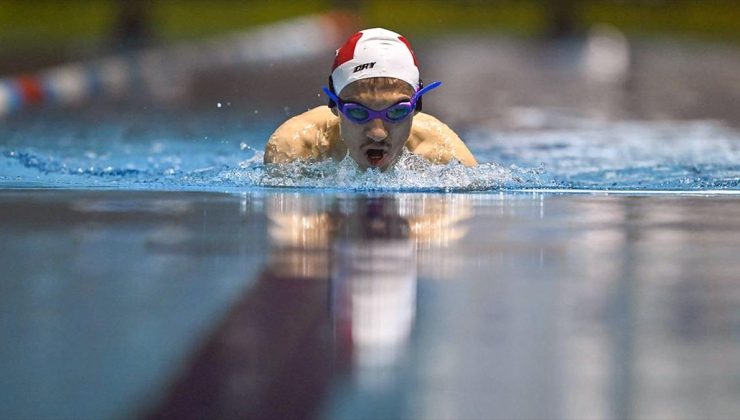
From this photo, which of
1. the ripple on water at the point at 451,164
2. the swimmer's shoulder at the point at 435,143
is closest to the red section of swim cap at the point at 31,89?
the ripple on water at the point at 451,164

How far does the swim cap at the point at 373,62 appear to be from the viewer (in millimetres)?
4152

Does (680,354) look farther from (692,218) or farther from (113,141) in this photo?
(113,141)

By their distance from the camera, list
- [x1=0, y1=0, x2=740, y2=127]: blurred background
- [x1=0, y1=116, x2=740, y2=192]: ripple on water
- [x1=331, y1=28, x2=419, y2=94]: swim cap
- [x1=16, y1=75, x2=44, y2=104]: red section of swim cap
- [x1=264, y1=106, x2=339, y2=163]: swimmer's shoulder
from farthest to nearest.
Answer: [x1=0, y1=0, x2=740, y2=127]: blurred background, [x1=16, y1=75, x2=44, y2=104]: red section of swim cap, [x1=264, y1=106, x2=339, y2=163]: swimmer's shoulder, [x1=331, y1=28, x2=419, y2=94]: swim cap, [x1=0, y1=116, x2=740, y2=192]: ripple on water

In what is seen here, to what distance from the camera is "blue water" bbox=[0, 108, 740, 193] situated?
4.02 m

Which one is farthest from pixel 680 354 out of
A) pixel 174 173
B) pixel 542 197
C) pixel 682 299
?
pixel 174 173

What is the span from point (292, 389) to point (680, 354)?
51 cm

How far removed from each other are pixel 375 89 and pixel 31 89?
15.5ft

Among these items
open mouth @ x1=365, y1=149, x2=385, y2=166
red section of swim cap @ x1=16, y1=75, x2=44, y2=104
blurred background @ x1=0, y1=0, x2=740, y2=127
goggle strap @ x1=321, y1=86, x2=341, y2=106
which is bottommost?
open mouth @ x1=365, y1=149, x2=385, y2=166

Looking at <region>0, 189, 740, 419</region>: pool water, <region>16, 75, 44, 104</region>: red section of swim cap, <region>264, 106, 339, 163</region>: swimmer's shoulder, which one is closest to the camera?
<region>0, 189, 740, 419</region>: pool water

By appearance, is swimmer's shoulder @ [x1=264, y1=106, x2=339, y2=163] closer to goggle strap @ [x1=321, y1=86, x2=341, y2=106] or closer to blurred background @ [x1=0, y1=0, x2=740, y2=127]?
goggle strap @ [x1=321, y1=86, x2=341, y2=106]

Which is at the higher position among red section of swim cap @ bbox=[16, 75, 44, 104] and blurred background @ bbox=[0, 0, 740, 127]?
blurred background @ bbox=[0, 0, 740, 127]

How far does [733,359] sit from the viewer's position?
1.62 metres

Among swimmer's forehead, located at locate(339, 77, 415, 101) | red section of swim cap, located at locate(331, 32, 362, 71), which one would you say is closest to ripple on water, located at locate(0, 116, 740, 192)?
swimmer's forehead, located at locate(339, 77, 415, 101)

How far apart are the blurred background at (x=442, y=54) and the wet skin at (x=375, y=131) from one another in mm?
3687
